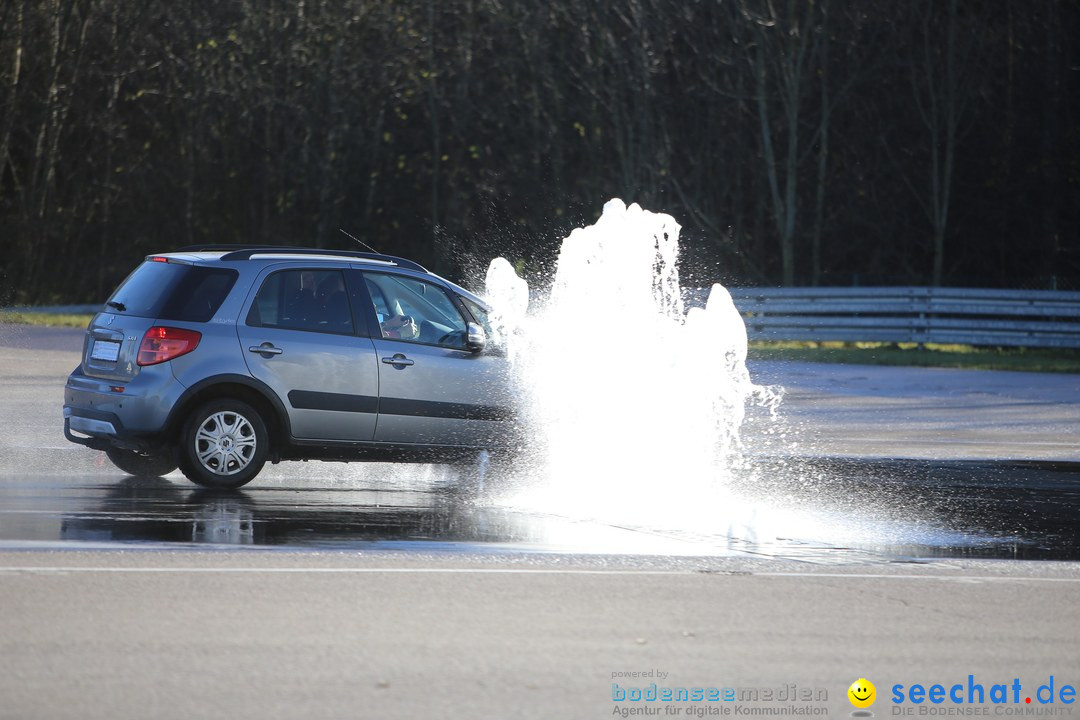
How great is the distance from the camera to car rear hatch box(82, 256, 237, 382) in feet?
38.1

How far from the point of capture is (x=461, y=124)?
42.6 m

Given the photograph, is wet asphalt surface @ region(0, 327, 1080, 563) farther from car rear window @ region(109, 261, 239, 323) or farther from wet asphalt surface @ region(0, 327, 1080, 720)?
car rear window @ region(109, 261, 239, 323)

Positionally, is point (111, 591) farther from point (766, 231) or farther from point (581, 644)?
point (766, 231)

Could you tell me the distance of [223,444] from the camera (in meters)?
11.7

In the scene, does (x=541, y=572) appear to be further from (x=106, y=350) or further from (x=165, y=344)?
(x=106, y=350)

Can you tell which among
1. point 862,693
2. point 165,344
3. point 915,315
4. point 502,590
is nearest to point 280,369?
point 165,344

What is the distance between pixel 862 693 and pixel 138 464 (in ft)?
25.3

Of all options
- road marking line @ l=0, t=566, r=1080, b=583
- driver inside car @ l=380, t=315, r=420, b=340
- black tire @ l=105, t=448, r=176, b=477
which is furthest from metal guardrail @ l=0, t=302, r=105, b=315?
road marking line @ l=0, t=566, r=1080, b=583

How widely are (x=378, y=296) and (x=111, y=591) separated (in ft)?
19.2

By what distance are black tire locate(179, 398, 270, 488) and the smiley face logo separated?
6266 mm

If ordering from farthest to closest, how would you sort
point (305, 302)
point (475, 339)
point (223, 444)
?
point (475, 339) < point (305, 302) < point (223, 444)

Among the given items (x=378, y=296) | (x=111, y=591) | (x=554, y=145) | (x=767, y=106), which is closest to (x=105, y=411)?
(x=378, y=296)

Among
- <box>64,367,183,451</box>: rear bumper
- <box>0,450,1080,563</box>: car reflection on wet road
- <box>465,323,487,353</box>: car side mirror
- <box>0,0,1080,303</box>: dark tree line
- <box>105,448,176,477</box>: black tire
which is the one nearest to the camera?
<box>0,450,1080,563</box>: car reflection on wet road

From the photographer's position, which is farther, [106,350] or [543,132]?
[543,132]
